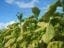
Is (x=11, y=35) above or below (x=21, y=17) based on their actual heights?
below

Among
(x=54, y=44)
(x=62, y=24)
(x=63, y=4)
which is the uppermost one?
(x=63, y=4)

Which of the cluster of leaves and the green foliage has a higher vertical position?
the cluster of leaves

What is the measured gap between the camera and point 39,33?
4625 mm

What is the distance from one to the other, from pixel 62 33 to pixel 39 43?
425mm

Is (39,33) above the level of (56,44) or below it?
above

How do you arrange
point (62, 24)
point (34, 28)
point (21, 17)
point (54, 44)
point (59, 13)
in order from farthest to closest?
point (21, 17) < point (34, 28) < point (59, 13) < point (62, 24) < point (54, 44)

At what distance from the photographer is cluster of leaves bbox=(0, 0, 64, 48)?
4.14 meters

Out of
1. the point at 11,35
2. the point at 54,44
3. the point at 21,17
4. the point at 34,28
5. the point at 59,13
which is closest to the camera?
the point at 54,44

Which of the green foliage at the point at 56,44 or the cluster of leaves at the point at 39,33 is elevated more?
the cluster of leaves at the point at 39,33

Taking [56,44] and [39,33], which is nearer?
[56,44]

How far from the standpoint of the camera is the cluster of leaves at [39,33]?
414 cm

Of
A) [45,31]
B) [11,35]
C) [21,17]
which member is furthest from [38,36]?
[21,17]

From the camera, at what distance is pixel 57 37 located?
421 centimetres

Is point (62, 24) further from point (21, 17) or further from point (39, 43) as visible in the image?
point (21, 17)
